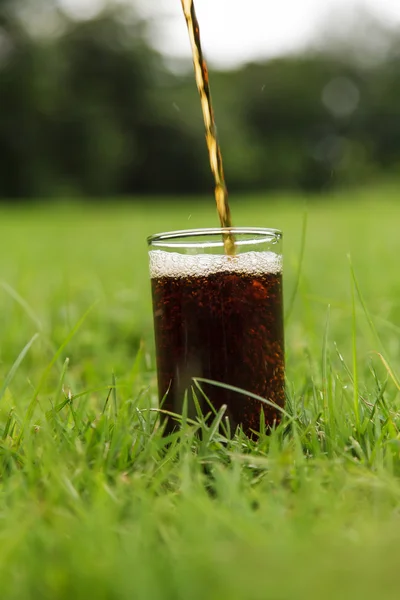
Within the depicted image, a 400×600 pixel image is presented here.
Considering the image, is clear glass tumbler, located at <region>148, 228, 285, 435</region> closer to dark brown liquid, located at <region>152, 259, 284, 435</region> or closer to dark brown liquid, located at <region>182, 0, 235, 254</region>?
dark brown liquid, located at <region>152, 259, 284, 435</region>

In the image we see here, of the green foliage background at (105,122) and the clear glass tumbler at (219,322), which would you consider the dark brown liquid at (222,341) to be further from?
the green foliage background at (105,122)

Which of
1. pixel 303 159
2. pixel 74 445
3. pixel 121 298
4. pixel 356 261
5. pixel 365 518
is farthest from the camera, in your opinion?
pixel 303 159

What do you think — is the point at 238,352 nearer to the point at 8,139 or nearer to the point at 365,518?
the point at 365,518

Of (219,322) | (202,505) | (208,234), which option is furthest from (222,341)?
(202,505)

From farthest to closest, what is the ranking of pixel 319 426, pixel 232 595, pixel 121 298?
pixel 121 298, pixel 319 426, pixel 232 595

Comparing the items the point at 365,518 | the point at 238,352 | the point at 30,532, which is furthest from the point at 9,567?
the point at 238,352

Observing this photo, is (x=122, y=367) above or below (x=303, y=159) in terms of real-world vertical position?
below

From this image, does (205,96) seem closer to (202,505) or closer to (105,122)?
(202,505)

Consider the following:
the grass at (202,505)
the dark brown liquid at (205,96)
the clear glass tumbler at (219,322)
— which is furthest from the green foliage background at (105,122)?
the grass at (202,505)
